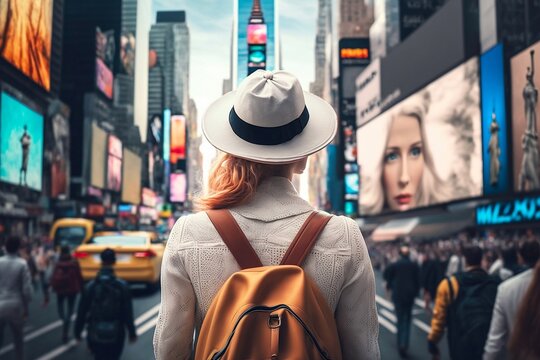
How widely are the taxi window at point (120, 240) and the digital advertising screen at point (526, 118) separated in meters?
21.1

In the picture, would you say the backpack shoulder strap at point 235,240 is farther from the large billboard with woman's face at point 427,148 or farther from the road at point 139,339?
the large billboard with woman's face at point 427,148

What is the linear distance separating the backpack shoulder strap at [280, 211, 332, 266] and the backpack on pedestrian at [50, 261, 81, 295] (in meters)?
9.83

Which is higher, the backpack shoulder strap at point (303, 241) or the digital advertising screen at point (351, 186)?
the digital advertising screen at point (351, 186)

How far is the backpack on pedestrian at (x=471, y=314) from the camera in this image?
17.2 ft

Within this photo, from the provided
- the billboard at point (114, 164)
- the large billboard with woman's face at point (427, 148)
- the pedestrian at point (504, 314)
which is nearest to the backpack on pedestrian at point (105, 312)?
the pedestrian at point (504, 314)

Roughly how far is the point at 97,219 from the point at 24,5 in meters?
33.8

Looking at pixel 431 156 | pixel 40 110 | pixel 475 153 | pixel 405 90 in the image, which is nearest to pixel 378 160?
pixel 405 90

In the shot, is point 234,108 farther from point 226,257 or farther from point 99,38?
point 99,38

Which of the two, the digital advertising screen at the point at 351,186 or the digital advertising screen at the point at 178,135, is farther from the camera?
the digital advertising screen at the point at 178,135

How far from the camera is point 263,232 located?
2.15m

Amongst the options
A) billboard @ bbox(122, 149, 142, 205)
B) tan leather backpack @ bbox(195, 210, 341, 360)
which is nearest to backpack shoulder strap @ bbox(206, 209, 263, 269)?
tan leather backpack @ bbox(195, 210, 341, 360)

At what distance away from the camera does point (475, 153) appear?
3681 centimetres

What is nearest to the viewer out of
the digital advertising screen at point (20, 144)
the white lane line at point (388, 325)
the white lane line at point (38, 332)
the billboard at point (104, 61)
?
the white lane line at point (38, 332)

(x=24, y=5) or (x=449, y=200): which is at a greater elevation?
(x=24, y=5)
